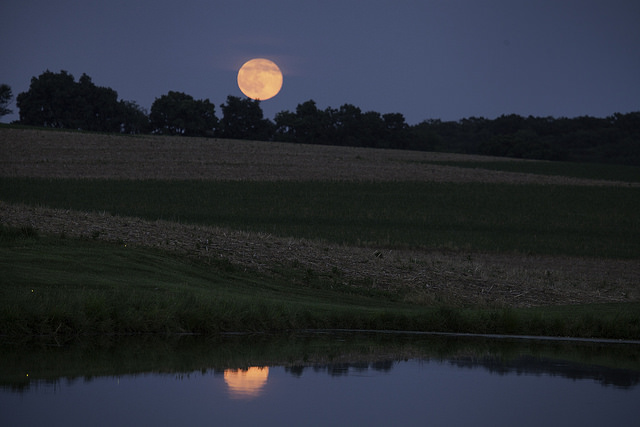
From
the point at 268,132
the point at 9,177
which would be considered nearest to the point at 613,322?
the point at 9,177

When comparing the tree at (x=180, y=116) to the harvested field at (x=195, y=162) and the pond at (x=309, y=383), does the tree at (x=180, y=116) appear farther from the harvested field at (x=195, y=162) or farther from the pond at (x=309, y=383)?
the pond at (x=309, y=383)

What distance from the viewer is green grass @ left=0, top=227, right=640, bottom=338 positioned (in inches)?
660

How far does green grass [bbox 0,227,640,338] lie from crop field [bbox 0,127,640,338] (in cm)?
6

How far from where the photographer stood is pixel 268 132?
154250 mm

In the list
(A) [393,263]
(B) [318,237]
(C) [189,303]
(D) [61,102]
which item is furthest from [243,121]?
(C) [189,303]

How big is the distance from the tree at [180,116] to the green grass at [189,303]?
122 m

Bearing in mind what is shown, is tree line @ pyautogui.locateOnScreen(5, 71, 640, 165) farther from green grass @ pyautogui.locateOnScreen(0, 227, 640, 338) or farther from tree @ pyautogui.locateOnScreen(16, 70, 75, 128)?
green grass @ pyautogui.locateOnScreen(0, 227, 640, 338)

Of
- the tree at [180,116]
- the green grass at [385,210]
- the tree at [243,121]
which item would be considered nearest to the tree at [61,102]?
the tree at [180,116]

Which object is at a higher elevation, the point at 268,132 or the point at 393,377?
the point at 268,132

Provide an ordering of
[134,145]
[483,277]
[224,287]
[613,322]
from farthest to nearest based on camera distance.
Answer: [134,145]
[483,277]
[224,287]
[613,322]

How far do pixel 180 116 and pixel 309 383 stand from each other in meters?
137

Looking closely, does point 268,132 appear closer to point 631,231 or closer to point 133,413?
point 631,231

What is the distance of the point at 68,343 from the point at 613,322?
42.2ft

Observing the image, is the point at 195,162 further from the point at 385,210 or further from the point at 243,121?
the point at 243,121
